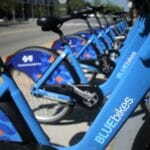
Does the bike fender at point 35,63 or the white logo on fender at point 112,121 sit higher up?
the white logo on fender at point 112,121

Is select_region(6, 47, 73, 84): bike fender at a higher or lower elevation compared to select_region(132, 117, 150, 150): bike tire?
lower

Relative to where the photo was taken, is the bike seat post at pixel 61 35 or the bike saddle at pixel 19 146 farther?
the bike seat post at pixel 61 35

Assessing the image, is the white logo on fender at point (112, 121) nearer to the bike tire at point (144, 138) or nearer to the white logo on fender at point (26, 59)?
the bike tire at point (144, 138)

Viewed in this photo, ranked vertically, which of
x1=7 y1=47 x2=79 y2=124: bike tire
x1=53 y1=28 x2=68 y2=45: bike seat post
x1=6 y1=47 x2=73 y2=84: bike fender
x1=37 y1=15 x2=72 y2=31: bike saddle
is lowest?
x1=7 y1=47 x2=79 y2=124: bike tire

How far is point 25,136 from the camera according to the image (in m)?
3.34

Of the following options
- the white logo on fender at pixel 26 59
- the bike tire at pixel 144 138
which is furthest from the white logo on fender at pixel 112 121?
the white logo on fender at pixel 26 59

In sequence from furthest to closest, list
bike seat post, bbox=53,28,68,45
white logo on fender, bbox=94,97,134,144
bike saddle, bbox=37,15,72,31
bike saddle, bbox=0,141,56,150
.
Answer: bike seat post, bbox=53,28,68,45, bike saddle, bbox=37,15,72,31, bike saddle, bbox=0,141,56,150, white logo on fender, bbox=94,97,134,144

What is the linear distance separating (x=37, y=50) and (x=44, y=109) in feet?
2.30

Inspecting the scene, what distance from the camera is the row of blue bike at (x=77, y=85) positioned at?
9.64ft

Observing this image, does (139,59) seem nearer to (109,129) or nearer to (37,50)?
(109,129)

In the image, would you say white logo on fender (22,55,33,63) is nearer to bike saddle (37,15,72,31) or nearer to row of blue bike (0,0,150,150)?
row of blue bike (0,0,150,150)

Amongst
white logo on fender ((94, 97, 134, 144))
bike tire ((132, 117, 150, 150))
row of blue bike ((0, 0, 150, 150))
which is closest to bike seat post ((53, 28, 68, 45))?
row of blue bike ((0, 0, 150, 150))

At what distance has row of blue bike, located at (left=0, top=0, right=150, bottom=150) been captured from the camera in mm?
2939

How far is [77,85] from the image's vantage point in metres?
5.30
